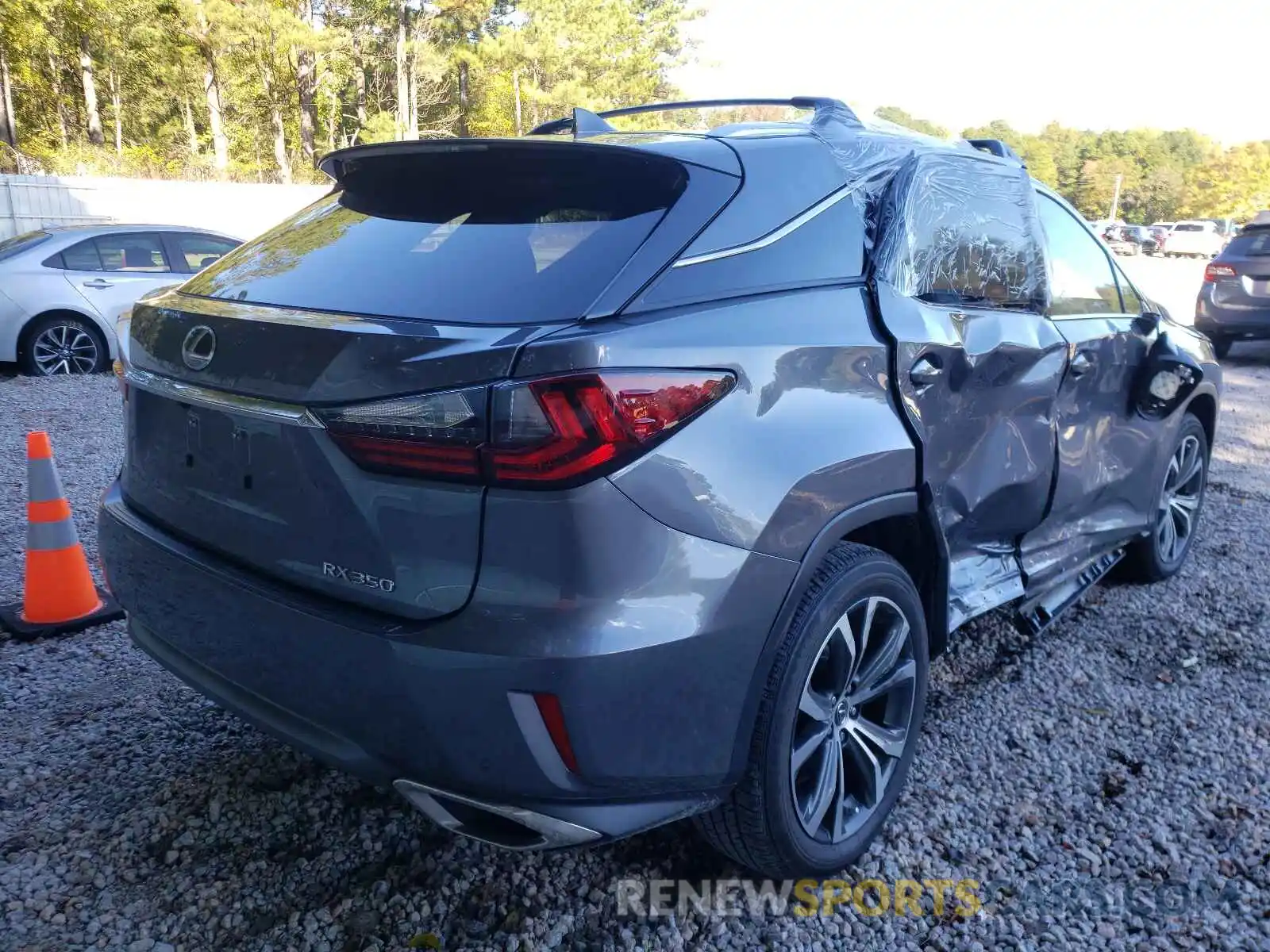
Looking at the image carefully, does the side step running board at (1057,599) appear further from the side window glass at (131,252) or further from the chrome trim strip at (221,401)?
the side window glass at (131,252)

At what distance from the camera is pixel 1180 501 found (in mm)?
4480

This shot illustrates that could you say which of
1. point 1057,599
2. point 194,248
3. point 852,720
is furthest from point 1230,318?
point 194,248

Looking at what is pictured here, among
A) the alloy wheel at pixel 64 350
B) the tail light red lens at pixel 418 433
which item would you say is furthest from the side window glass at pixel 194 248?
the tail light red lens at pixel 418 433

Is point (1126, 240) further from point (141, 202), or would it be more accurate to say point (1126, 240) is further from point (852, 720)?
point (852, 720)

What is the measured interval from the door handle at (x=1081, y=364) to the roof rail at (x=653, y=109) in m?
1.14

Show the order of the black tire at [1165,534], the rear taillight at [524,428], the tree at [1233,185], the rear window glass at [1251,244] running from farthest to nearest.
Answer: the tree at [1233,185] < the rear window glass at [1251,244] < the black tire at [1165,534] < the rear taillight at [524,428]

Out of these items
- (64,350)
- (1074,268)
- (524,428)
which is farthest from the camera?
(64,350)

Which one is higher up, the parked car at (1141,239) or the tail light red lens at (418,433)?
the tail light red lens at (418,433)

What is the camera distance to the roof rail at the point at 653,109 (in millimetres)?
2646

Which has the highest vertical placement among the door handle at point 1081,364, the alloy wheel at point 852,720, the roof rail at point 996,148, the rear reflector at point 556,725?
the roof rail at point 996,148

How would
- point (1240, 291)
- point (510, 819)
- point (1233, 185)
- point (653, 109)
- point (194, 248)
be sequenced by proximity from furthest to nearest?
1. point (1233, 185)
2. point (1240, 291)
3. point (194, 248)
4. point (653, 109)
5. point (510, 819)

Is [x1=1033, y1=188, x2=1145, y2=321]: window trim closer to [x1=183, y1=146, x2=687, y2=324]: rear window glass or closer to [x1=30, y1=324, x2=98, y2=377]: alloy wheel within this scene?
[x1=183, y1=146, x2=687, y2=324]: rear window glass

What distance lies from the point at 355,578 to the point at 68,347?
849 cm

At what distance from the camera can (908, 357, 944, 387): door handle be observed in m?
2.33
